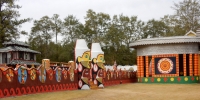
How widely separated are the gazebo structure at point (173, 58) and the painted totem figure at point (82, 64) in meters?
9.31

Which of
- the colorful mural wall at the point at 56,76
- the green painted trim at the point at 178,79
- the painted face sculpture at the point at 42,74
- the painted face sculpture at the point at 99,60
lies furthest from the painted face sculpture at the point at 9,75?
the green painted trim at the point at 178,79

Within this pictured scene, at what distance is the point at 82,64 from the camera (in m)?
21.8

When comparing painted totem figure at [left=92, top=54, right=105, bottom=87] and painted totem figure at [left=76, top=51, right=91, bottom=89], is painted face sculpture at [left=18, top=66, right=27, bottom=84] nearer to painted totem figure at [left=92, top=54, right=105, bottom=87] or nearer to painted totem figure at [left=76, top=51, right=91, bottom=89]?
painted totem figure at [left=76, top=51, right=91, bottom=89]

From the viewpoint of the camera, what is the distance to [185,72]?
28.1 m

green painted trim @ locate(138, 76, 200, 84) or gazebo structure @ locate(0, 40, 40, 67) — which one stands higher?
gazebo structure @ locate(0, 40, 40, 67)

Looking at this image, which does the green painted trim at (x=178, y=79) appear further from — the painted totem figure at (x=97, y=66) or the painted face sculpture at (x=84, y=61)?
the painted face sculpture at (x=84, y=61)

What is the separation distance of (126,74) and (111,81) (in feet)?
14.3

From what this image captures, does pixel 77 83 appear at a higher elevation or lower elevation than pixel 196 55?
lower

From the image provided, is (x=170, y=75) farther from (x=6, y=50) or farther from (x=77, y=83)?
(x=6, y=50)

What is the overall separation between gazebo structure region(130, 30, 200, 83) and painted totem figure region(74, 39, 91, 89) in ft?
30.6

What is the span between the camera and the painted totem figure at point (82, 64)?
71.4 ft

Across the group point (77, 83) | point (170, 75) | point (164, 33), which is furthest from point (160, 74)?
point (164, 33)

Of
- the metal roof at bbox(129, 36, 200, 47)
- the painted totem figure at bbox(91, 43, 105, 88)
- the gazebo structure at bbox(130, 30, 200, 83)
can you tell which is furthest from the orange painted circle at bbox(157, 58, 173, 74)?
the painted totem figure at bbox(91, 43, 105, 88)

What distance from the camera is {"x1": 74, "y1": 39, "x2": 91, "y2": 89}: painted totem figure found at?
21766 millimetres
